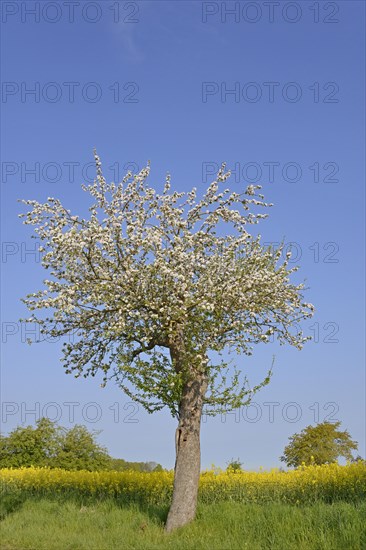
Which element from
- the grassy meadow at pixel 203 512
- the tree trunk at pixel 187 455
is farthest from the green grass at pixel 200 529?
the tree trunk at pixel 187 455

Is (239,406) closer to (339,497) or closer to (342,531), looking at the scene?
(342,531)

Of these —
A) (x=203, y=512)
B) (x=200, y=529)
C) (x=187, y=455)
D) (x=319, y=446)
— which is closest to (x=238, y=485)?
(x=203, y=512)

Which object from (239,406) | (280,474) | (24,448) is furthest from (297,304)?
(24,448)

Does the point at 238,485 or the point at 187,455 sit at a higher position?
the point at 187,455

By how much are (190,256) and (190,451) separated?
5.11 meters

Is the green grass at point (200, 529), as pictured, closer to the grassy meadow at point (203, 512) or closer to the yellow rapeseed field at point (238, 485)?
the grassy meadow at point (203, 512)

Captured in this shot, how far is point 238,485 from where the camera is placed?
2156cm

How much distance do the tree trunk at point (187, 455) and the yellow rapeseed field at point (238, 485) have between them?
13.3ft

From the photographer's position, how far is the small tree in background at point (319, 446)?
46844 mm

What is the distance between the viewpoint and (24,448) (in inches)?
1502

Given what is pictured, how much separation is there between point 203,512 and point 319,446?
32762 mm

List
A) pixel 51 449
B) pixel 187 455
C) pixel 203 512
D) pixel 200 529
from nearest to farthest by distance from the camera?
pixel 200 529 → pixel 187 455 → pixel 203 512 → pixel 51 449

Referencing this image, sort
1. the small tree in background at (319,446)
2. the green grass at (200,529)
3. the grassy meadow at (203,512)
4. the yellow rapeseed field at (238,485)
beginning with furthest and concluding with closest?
the small tree in background at (319,446)
the yellow rapeseed field at (238,485)
the grassy meadow at (203,512)
the green grass at (200,529)

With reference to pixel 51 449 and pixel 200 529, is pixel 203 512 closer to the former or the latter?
pixel 200 529
